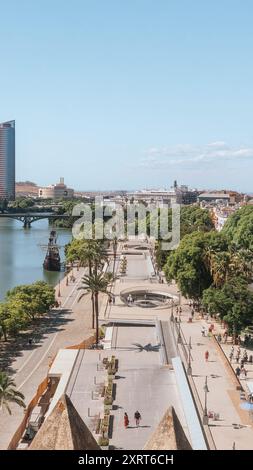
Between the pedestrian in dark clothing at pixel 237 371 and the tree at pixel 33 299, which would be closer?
the pedestrian in dark clothing at pixel 237 371

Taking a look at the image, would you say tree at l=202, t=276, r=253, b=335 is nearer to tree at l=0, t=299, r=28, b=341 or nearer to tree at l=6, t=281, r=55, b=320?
tree at l=0, t=299, r=28, b=341

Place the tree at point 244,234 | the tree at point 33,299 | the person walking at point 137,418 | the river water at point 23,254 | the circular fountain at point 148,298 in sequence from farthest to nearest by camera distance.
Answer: the tree at point 244,234
the river water at point 23,254
the circular fountain at point 148,298
the tree at point 33,299
the person walking at point 137,418

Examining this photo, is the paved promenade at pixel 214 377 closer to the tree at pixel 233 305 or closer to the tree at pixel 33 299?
the tree at pixel 233 305

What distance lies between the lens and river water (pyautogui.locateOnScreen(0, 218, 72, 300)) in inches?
2810

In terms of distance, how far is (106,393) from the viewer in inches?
1046

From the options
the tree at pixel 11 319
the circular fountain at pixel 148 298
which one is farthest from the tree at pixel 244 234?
the tree at pixel 11 319

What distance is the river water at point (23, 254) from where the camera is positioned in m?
71.4

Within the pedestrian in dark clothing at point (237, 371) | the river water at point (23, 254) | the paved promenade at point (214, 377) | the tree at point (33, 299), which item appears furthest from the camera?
the river water at point (23, 254)

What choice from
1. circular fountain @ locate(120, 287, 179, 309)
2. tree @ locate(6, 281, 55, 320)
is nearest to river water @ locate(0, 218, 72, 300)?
tree @ locate(6, 281, 55, 320)

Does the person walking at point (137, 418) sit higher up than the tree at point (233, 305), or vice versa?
the tree at point (233, 305)

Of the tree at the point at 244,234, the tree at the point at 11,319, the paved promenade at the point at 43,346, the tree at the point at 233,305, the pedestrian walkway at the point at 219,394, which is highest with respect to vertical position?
the tree at the point at 244,234

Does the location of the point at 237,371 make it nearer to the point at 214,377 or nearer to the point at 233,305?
the point at 214,377

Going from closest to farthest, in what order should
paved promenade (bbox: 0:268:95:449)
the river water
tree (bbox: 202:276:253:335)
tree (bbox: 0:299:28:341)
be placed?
1. paved promenade (bbox: 0:268:95:449)
2. tree (bbox: 202:276:253:335)
3. tree (bbox: 0:299:28:341)
4. the river water

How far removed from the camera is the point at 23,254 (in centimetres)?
9569
